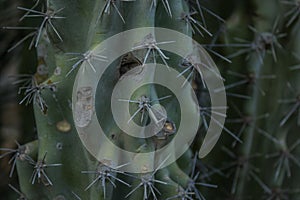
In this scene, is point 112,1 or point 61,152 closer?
point 112,1

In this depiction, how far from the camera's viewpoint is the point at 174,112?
5.45 ft

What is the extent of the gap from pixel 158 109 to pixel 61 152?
0.90 feet

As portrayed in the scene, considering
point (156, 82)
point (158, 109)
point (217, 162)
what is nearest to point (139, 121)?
point (158, 109)

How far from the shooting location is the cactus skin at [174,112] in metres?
1.53

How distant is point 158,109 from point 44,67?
0.42 metres

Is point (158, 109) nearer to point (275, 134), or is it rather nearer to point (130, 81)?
point (130, 81)

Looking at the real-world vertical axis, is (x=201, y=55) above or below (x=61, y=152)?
above

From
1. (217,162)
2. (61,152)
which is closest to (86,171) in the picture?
(61,152)

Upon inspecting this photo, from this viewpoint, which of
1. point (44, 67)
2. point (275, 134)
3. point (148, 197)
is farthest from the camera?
point (275, 134)

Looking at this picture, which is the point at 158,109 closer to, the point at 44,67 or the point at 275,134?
the point at 44,67

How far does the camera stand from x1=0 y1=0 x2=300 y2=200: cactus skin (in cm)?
153

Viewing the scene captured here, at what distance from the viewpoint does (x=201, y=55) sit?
1.88 metres

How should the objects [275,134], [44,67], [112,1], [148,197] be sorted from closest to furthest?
[112,1] < [148,197] < [44,67] < [275,134]

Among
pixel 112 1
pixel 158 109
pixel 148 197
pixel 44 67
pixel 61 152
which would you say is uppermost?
pixel 112 1
